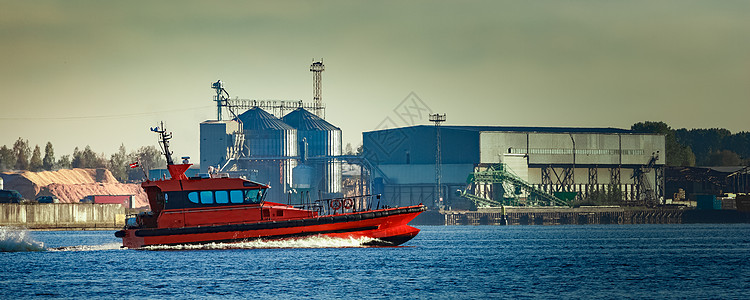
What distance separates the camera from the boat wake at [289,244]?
2183 inches

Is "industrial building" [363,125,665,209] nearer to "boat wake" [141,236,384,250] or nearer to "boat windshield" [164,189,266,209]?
"boat wake" [141,236,384,250]

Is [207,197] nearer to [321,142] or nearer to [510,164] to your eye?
[510,164]

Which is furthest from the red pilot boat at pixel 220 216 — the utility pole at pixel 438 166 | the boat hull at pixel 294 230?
the utility pole at pixel 438 166

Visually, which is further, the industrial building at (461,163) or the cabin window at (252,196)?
the industrial building at (461,163)

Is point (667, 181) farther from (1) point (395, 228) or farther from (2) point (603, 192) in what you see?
(1) point (395, 228)

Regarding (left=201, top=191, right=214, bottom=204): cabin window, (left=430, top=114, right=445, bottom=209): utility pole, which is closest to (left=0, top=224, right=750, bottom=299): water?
(left=201, top=191, right=214, bottom=204): cabin window

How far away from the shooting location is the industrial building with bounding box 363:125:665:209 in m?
140

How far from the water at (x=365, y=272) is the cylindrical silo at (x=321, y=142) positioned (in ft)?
303

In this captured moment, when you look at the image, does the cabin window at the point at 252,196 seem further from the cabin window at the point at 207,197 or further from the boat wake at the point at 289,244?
the boat wake at the point at 289,244

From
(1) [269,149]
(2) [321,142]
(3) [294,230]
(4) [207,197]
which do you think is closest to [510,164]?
(2) [321,142]

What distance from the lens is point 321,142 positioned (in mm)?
166875

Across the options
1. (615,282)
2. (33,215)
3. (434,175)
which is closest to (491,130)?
(434,175)

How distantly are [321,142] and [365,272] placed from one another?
118m

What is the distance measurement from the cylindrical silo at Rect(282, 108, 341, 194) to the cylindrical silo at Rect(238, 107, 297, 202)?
2.31m
